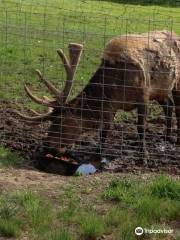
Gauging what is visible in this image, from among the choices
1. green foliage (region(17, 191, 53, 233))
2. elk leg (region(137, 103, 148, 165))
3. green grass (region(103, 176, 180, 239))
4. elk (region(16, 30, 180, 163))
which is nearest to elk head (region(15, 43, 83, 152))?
elk (region(16, 30, 180, 163))

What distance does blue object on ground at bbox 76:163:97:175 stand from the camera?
8.13 meters

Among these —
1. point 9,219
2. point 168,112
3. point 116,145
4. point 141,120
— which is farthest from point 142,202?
point 168,112

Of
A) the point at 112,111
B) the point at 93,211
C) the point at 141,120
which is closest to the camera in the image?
the point at 93,211

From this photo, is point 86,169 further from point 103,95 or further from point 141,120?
point 141,120

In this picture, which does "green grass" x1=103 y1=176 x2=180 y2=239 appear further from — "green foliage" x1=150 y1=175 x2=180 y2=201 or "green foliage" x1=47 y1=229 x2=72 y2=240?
"green foliage" x1=47 y1=229 x2=72 y2=240

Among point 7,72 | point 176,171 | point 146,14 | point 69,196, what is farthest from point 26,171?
point 146,14

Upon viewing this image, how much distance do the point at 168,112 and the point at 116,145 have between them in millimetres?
1480

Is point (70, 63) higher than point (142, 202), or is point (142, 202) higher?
point (70, 63)

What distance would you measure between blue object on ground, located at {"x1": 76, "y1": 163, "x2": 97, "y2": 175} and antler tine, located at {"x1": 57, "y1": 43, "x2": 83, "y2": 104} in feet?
2.85

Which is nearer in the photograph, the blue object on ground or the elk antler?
the blue object on ground

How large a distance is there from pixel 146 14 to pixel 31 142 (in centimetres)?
1247

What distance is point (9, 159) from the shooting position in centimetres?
828

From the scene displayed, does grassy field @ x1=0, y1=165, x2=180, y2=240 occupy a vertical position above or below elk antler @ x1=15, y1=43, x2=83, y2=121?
below

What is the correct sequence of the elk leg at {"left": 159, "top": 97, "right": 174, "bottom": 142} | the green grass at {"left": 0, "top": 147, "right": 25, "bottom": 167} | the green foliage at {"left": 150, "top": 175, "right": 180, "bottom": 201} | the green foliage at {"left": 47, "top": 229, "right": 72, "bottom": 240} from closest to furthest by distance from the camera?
the green foliage at {"left": 47, "top": 229, "right": 72, "bottom": 240} → the green foliage at {"left": 150, "top": 175, "right": 180, "bottom": 201} → the green grass at {"left": 0, "top": 147, "right": 25, "bottom": 167} → the elk leg at {"left": 159, "top": 97, "right": 174, "bottom": 142}
